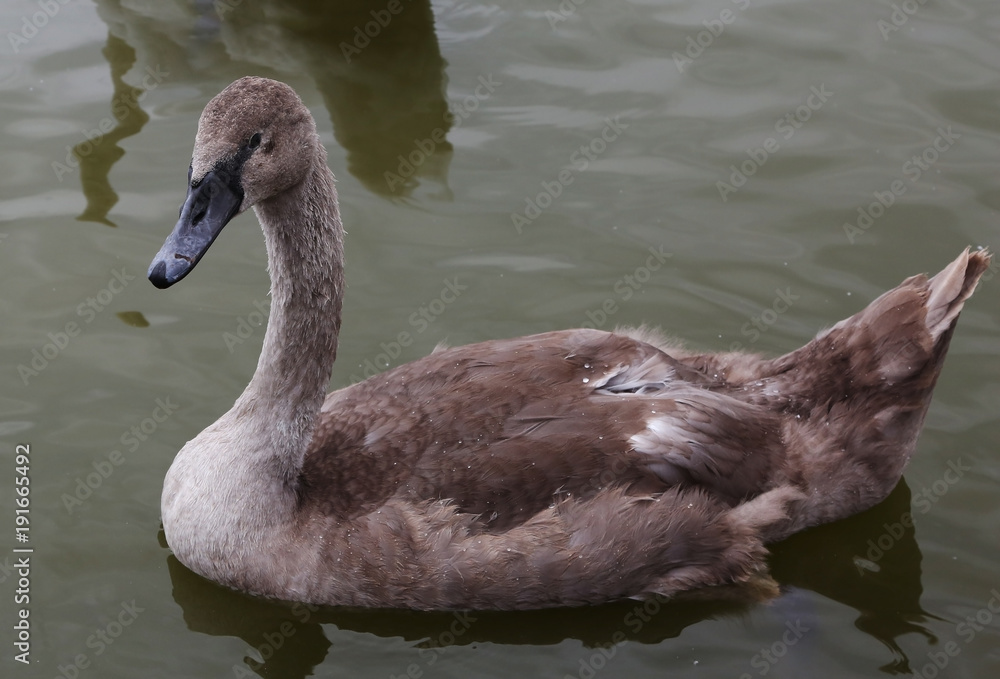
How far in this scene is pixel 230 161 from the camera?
16.7 ft

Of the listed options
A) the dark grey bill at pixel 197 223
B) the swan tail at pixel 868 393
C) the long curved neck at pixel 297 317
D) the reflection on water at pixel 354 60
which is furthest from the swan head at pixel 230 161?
the reflection on water at pixel 354 60

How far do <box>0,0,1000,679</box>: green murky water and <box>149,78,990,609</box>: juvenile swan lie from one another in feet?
1.10

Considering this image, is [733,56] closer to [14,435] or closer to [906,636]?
[906,636]

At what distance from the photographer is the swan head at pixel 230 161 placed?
198 inches

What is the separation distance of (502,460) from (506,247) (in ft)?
9.07

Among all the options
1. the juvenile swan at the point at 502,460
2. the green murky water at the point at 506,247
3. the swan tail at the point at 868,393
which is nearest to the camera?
the juvenile swan at the point at 502,460

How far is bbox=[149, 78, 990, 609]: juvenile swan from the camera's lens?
5633mm

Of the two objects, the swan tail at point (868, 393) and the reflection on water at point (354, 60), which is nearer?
the swan tail at point (868, 393)

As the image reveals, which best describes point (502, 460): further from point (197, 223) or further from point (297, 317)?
point (197, 223)

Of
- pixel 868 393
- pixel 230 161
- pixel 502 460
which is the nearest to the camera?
pixel 230 161

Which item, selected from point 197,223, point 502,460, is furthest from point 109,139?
point 502,460

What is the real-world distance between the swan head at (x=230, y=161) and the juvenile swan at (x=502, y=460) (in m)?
0.07

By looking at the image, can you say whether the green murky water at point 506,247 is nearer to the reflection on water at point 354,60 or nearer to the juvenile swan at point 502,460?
the reflection on water at point 354,60

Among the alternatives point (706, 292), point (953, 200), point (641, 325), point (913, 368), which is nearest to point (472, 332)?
point (641, 325)
